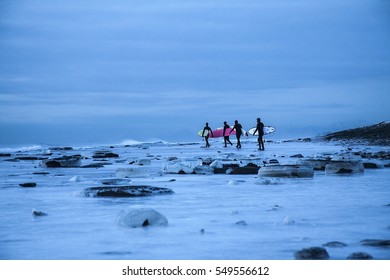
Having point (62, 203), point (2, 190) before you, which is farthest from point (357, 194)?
point (2, 190)

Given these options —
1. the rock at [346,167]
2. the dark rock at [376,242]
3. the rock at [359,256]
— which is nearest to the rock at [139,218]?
the dark rock at [376,242]

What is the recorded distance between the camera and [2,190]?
27.2ft

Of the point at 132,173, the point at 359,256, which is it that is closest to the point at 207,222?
the point at 359,256

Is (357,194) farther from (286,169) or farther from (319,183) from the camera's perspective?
(286,169)

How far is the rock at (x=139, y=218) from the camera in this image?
477cm

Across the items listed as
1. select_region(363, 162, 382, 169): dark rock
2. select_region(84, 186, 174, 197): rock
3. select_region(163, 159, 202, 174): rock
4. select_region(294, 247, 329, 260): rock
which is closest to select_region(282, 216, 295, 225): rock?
select_region(294, 247, 329, 260): rock

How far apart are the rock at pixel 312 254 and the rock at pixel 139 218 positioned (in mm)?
1366

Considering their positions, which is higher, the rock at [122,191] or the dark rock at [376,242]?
the rock at [122,191]

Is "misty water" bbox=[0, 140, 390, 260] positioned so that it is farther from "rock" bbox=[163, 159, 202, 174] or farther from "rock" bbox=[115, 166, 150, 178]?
"rock" bbox=[163, 159, 202, 174]

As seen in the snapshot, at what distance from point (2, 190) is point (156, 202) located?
275 cm

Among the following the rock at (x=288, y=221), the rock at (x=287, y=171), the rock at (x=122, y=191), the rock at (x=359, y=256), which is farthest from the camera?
the rock at (x=287, y=171)

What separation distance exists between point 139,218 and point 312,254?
149 centimetres

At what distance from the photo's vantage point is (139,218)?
4781 millimetres

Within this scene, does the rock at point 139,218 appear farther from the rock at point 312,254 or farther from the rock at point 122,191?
the rock at point 122,191
